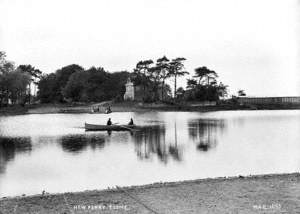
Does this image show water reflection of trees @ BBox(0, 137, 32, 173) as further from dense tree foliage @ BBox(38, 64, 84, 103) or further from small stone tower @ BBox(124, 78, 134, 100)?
dense tree foliage @ BBox(38, 64, 84, 103)

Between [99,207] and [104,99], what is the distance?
106m

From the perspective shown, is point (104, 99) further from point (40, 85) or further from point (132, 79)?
point (40, 85)

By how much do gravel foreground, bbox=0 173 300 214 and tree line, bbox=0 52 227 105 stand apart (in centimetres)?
8473

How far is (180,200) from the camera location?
1036 centimetres

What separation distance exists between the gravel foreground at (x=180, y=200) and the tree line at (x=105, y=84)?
84.7m

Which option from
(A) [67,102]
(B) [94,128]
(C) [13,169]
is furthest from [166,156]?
(A) [67,102]

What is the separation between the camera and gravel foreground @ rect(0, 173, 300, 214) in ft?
31.2

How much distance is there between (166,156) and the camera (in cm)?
2453

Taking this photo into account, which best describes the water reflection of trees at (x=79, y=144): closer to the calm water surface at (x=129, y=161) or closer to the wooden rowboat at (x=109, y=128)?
the calm water surface at (x=129, y=161)

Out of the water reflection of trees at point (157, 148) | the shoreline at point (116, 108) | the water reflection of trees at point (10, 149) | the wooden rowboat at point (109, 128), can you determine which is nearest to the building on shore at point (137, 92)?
the shoreline at point (116, 108)

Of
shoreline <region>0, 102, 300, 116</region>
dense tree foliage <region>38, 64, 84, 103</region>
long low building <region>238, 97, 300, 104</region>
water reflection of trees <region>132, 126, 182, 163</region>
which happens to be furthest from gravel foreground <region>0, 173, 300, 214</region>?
long low building <region>238, 97, 300, 104</region>

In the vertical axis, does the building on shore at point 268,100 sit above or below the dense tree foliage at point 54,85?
below

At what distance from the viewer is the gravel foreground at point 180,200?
952cm

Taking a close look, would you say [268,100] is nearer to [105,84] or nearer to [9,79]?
[105,84]
